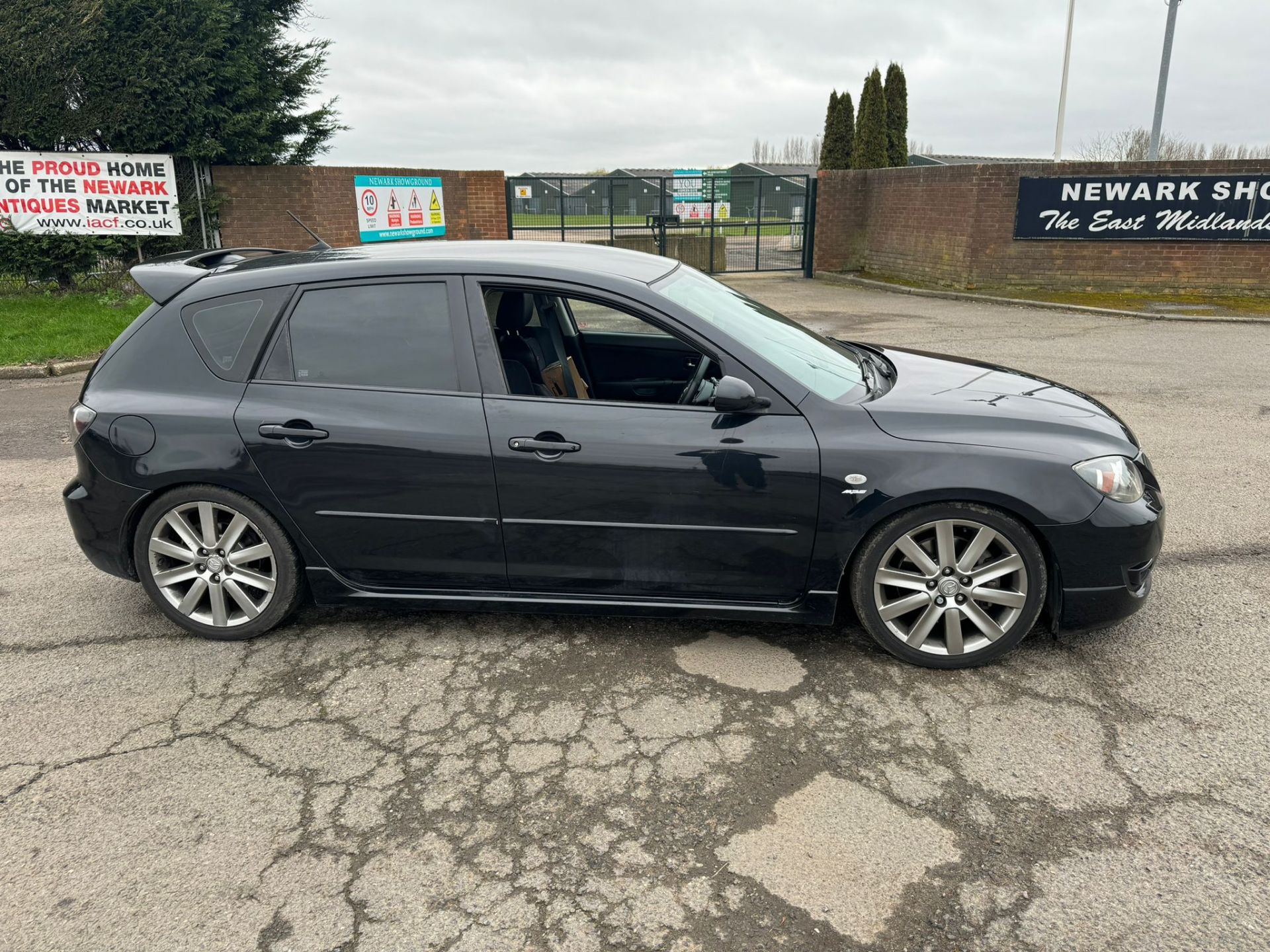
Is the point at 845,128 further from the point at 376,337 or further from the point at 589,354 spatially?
the point at 376,337

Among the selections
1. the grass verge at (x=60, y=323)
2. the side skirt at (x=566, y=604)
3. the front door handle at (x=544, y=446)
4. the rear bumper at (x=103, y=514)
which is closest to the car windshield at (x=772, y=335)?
the front door handle at (x=544, y=446)

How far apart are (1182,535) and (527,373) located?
3.55 m

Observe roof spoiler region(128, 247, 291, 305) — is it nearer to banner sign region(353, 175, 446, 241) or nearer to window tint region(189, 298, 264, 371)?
window tint region(189, 298, 264, 371)

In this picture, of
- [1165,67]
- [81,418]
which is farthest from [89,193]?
[1165,67]

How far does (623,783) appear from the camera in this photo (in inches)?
113

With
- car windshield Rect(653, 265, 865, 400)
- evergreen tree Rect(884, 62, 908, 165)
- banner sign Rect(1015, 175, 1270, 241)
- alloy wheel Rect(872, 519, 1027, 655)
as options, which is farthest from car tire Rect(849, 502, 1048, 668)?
evergreen tree Rect(884, 62, 908, 165)

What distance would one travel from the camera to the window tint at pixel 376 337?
363cm

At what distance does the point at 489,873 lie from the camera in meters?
2.52

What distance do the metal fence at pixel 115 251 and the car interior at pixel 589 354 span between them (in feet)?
36.6

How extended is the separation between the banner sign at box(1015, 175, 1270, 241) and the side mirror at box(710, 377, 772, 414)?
45.3 feet

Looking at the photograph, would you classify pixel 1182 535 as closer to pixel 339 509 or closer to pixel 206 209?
pixel 339 509

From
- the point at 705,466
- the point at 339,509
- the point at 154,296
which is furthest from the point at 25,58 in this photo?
the point at 705,466

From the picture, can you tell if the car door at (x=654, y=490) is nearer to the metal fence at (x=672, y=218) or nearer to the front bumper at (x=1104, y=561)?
the front bumper at (x=1104, y=561)

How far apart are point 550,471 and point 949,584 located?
5.10ft
